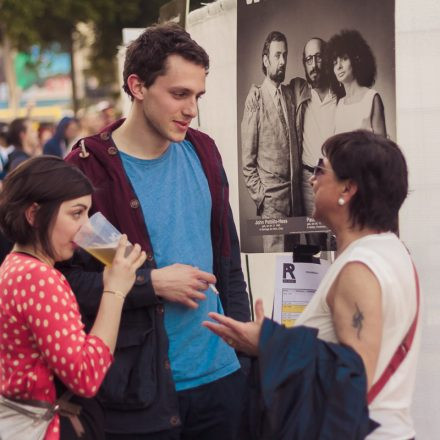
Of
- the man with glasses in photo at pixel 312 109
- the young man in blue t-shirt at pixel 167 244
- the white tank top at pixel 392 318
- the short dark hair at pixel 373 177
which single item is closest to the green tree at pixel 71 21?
the man with glasses in photo at pixel 312 109

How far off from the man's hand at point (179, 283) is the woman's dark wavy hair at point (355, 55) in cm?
91

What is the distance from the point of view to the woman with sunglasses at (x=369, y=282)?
2393 mm

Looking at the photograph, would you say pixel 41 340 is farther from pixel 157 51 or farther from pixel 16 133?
pixel 16 133

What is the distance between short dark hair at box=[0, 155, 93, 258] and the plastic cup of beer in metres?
0.10

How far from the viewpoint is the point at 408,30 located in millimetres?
3320

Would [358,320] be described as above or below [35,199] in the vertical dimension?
below

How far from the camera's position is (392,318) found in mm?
2414

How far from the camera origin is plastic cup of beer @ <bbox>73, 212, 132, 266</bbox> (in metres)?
2.77

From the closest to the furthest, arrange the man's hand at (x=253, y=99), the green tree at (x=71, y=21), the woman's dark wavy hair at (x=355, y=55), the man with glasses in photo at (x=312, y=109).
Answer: the woman's dark wavy hair at (x=355, y=55), the man with glasses in photo at (x=312, y=109), the man's hand at (x=253, y=99), the green tree at (x=71, y=21)

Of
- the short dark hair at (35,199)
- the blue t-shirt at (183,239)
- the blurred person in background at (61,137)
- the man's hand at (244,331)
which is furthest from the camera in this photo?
the blurred person in background at (61,137)

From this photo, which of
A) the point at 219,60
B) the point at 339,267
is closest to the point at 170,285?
the point at 339,267

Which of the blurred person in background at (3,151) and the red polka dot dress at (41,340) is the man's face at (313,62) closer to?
the red polka dot dress at (41,340)

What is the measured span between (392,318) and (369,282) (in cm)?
11

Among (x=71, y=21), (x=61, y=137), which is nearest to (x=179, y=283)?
(x=61, y=137)
